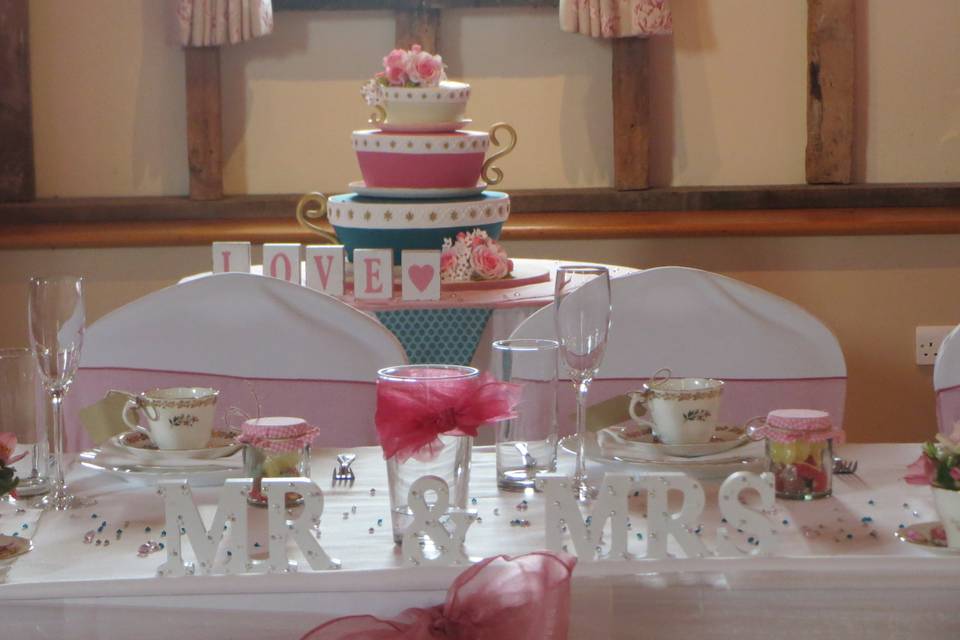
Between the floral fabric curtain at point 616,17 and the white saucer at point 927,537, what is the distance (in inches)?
107

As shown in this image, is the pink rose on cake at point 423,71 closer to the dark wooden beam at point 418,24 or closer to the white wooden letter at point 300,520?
the dark wooden beam at point 418,24

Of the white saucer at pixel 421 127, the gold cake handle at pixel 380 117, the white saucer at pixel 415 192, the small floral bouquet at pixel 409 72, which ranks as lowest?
the white saucer at pixel 415 192

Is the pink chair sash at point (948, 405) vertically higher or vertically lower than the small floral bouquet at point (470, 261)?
lower

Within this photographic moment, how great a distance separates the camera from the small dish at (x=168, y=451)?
47.5 inches

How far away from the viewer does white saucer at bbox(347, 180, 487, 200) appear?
93.8 inches

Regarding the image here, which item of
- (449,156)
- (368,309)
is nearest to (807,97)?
(449,156)

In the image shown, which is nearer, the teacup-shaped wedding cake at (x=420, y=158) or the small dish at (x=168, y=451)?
the small dish at (x=168, y=451)

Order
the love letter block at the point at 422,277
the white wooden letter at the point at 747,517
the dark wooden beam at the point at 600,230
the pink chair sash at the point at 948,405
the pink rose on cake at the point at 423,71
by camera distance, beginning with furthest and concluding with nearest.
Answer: the dark wooden beam at the point at 600,230 < the pink rose on cake at the point at 423,71 < the love letter block at the point at 422,277 < the pink chair sash at the point at 948,405 < the white wooden letter at the point at 747,517

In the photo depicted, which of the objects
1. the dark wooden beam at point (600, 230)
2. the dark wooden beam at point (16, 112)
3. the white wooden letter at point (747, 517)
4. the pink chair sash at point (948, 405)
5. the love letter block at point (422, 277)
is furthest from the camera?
the dark wooden beam at point (16, 112)

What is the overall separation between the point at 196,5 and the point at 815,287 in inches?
72.5

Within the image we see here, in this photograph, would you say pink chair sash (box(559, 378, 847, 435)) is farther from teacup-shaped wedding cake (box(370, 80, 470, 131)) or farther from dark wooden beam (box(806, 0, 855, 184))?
dark wooden beam (box(806, 0, 855, 184))

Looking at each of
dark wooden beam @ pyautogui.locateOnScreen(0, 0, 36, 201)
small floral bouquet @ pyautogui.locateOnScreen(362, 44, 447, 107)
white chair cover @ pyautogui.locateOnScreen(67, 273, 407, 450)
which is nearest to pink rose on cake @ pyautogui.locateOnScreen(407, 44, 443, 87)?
small floral bouquet @ pyautogui.locateOnScreen(362, 44, 447, 107)

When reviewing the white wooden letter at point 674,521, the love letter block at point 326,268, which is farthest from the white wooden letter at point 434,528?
the love letter block at point 326,268

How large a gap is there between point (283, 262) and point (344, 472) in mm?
1196
